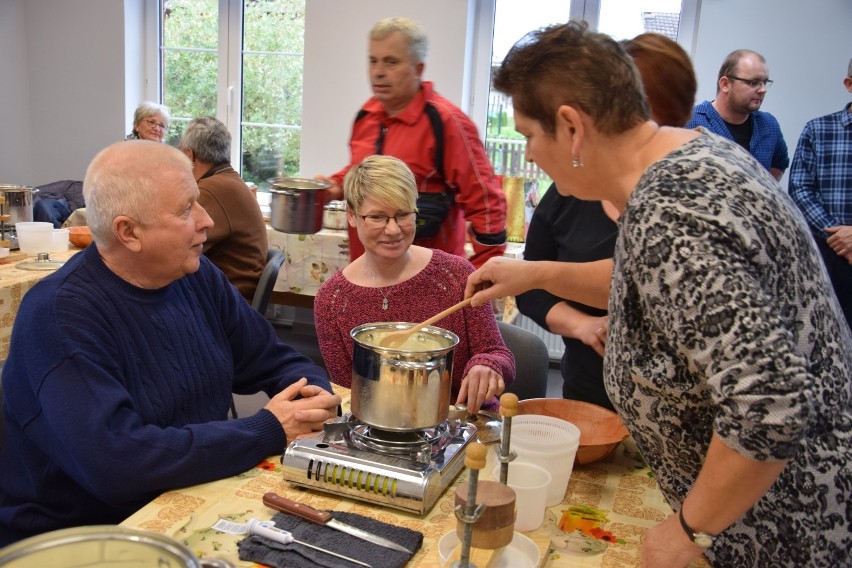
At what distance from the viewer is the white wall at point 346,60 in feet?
15.6

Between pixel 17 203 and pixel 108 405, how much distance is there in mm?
2522

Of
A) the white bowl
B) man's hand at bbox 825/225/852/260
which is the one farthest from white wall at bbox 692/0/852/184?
the white bowl

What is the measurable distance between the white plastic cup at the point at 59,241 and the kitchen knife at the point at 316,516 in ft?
8.24

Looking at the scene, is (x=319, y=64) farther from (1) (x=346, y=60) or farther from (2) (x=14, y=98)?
(2) (x=14, y=98)

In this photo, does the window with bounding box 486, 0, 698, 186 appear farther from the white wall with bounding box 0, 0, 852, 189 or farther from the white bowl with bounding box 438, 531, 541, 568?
the white bowl with bounding box 438, 531, 541, 568

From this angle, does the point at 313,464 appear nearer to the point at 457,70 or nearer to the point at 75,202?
the point at 457,70

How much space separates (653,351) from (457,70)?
4.03 meters

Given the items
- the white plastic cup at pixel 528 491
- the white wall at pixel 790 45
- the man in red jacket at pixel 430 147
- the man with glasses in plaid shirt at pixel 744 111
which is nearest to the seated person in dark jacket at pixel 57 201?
the man in red jacket at pixel 430 147

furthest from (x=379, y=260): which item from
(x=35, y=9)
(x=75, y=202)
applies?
(x=35, y=9)

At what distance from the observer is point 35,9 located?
5.72 m

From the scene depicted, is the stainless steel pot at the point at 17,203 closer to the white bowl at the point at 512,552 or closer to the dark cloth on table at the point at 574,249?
the dark cloth on table at the point at 574,249

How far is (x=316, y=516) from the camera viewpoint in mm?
1230

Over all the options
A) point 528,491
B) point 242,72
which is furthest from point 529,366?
point 242,72

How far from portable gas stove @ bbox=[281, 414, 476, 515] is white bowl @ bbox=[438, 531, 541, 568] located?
0.49 ft
